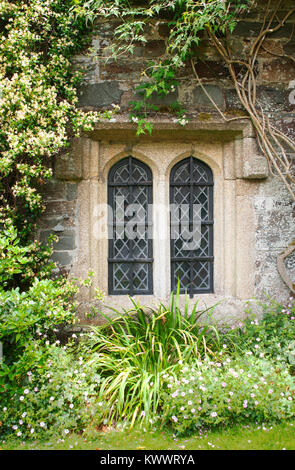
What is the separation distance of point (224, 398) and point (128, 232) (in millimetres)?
1925

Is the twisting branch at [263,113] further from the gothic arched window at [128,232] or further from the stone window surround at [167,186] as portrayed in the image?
the gothic arched window at [128,232]

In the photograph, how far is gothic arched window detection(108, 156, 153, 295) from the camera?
3.95 meters

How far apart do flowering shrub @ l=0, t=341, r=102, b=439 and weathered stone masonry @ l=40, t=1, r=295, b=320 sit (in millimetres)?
1101

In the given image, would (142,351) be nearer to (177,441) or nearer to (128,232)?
(177,441)

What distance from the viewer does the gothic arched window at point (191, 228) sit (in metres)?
4.00

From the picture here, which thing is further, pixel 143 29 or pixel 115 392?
pixel 143 29

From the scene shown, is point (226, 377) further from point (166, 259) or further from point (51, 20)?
point (51, 20)

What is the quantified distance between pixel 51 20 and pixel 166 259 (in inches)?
104

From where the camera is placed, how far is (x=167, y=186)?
3.96 m

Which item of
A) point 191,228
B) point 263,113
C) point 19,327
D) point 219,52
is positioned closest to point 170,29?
point 219,52

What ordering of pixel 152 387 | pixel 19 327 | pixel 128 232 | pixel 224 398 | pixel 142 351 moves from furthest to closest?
1. pixel 128 232
2. pixel 142 351
3. pixel 152 387
4. pixel 224 398
5. pixel 19 327
